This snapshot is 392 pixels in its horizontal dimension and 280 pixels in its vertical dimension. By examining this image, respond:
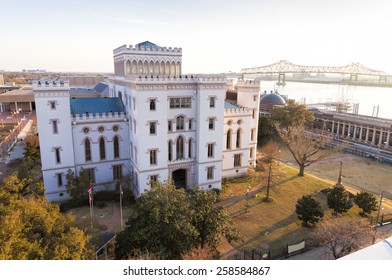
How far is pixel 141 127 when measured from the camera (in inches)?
1221

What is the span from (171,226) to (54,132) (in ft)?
65.0

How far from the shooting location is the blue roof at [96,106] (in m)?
35.1

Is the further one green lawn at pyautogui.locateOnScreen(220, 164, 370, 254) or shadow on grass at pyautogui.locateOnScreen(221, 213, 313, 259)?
green lawn at pyautogui.locateOnScreen(220, 164, 370, 254)

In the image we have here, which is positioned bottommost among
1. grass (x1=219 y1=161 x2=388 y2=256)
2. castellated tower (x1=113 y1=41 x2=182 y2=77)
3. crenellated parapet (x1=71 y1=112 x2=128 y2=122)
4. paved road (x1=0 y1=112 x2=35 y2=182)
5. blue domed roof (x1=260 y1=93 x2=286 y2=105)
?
grass (x1=219 y1=161 x2=388 y2=256)

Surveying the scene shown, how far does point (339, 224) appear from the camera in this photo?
22.8 m

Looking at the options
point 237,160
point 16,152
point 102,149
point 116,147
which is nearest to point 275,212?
point 237,160

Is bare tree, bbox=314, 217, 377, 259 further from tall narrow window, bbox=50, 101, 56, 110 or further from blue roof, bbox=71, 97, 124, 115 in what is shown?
tall narrow window, bbox=50, 101, 56, 110

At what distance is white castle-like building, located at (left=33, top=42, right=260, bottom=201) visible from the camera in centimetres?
3127

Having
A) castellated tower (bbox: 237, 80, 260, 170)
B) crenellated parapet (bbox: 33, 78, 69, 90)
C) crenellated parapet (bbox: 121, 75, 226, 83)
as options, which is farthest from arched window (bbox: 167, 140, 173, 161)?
castellated tower (bbox: 237, 80, 260, 170)

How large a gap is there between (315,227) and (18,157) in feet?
158

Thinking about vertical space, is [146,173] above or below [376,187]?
above

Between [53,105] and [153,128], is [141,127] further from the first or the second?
[53,105]

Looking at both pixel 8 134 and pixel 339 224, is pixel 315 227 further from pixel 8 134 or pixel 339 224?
pixel 8 134

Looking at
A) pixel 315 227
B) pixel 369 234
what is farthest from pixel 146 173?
pixel 369 234
